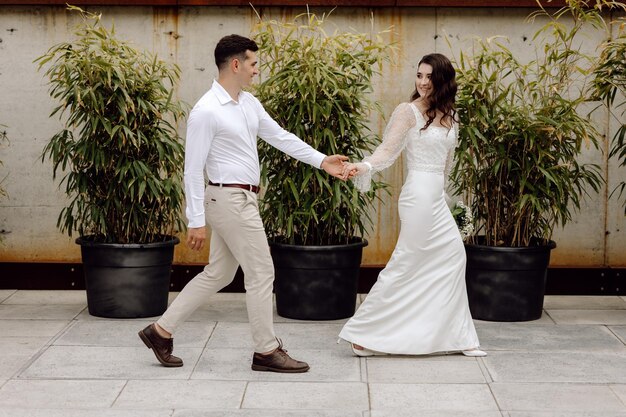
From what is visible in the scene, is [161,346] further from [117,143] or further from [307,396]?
[117,143]

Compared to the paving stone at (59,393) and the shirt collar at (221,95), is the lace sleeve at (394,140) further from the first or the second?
the paving stone at (59,393)

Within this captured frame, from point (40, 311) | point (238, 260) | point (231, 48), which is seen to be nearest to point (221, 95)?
point (231, 48)

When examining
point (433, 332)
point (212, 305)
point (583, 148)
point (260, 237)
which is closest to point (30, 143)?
point (212, 305)

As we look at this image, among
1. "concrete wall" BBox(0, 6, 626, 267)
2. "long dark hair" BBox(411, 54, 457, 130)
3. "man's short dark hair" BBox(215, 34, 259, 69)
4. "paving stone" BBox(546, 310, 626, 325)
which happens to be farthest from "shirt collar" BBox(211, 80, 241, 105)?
"paving stone" BBox(546, 310, 626, 325)

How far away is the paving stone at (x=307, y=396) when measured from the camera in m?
4.82

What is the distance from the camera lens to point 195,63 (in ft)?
25.4

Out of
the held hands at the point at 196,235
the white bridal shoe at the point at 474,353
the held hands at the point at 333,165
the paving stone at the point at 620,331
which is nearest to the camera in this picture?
the held hands at the point at 196,235

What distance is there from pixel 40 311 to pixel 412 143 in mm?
2963

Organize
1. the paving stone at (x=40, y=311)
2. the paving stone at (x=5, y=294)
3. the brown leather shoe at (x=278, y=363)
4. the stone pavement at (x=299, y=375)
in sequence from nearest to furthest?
the stone pavement at (x=299, y=375) → the brown leather shoe at (x=278, y=363) → the paving stone at (x=40, y=311) → the paving stone at (x=5, y=294)

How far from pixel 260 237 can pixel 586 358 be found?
6.66ft

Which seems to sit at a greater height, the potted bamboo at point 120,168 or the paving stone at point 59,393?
the potted bamboo at point 120,168

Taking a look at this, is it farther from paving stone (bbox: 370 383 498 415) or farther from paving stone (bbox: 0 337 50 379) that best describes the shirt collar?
paving stone (bbox: 0 337 50 379)

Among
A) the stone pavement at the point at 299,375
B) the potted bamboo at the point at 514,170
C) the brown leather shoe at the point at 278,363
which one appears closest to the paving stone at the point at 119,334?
the stone pavement at the point at 299,375

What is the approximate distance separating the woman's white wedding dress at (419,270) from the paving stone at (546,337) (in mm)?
394
